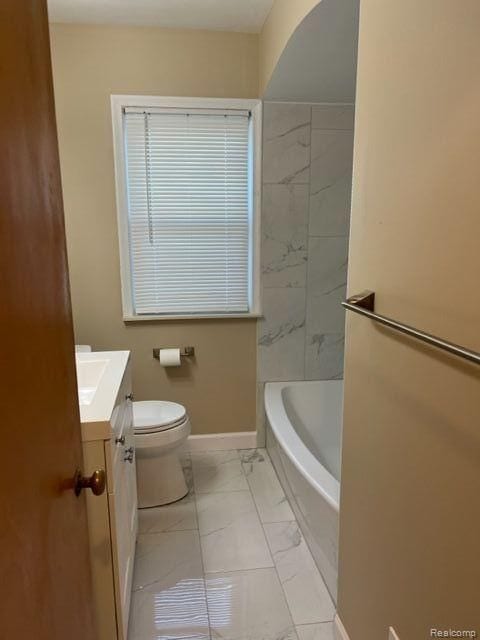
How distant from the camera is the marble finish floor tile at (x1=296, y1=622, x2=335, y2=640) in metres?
1.68

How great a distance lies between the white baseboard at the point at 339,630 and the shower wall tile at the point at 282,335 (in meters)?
1.52

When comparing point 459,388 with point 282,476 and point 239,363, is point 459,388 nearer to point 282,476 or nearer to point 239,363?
point 282,476

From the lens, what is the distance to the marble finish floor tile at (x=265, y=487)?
2.39 m

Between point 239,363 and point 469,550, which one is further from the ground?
point 469,550

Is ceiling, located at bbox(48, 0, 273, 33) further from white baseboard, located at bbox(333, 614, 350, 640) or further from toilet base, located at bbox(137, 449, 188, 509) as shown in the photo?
white baseboard, located at bbox(333, 614, 350, 640)

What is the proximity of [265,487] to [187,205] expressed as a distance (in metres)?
1.66

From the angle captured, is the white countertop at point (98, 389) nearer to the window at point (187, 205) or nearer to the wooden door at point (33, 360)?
the wooden door at point (33, 360)

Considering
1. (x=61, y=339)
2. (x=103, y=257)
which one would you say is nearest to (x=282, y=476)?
(x=103, y=257)

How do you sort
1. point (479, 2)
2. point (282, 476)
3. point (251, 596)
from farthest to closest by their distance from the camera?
point (282, 476), point (251, 596), point (479, 2)

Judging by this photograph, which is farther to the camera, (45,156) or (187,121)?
(187,121)

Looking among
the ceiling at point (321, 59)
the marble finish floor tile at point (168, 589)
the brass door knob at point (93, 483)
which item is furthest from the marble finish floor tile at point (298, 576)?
the ceiling at point (321, 59)

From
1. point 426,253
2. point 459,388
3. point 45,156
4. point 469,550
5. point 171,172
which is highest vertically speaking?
point 171,172

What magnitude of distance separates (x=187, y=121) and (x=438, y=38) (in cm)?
195

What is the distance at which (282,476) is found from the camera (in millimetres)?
2598
